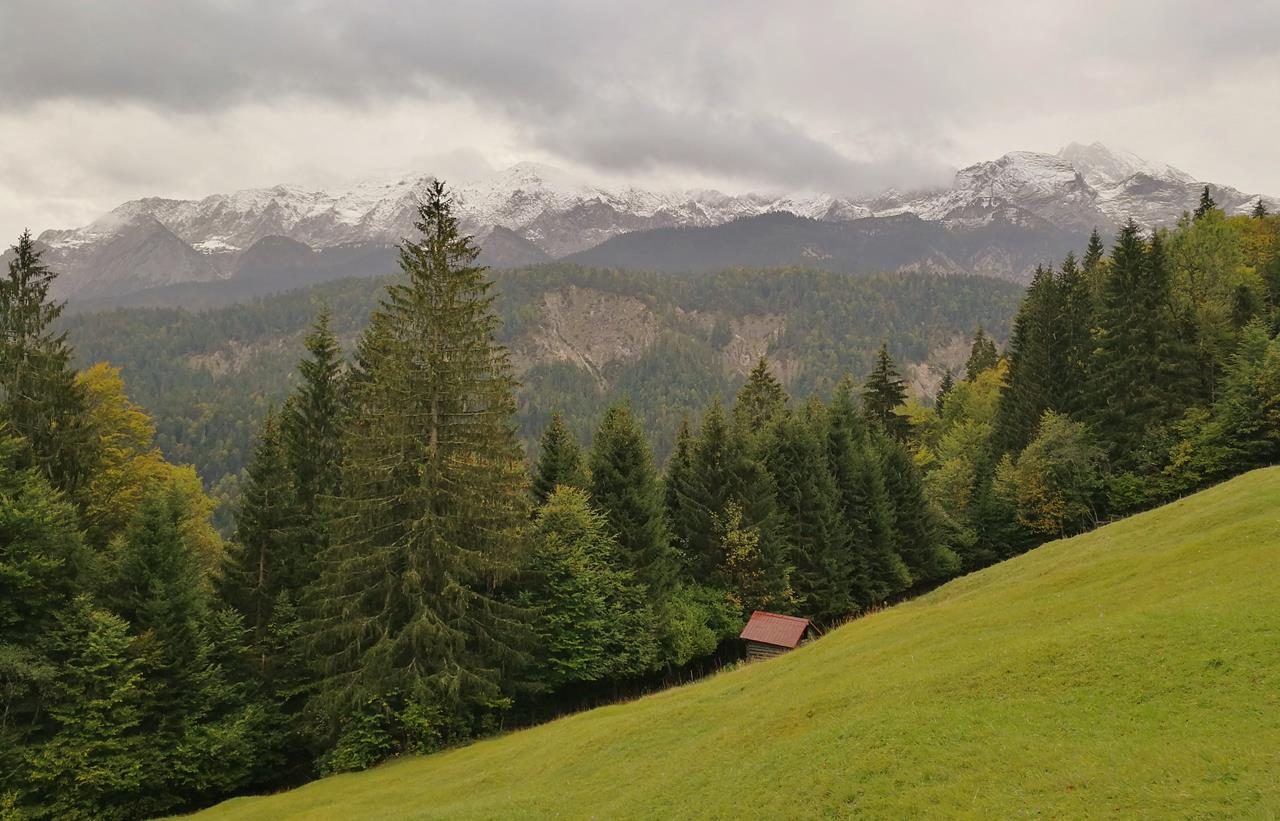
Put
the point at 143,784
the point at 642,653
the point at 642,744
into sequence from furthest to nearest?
1. the point at 642,653
2. the point at 143,784
3. the point at 642,744

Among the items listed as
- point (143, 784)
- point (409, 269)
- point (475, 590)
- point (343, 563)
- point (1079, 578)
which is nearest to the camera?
point (1079, 578)

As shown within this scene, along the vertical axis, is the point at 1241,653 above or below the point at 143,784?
above

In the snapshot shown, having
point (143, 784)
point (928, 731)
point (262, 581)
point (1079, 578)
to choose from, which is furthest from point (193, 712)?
point (1079, 578)

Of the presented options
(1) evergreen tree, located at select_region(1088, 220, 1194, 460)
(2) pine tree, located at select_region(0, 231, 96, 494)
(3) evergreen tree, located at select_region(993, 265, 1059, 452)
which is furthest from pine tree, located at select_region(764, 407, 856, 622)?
(2) pine tree, located at select_region(0, 231, 96, 494)

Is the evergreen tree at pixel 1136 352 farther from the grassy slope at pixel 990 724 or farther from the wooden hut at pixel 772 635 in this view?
the wooden hut at pixel 772 635

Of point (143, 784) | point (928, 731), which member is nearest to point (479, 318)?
point (143, 784)

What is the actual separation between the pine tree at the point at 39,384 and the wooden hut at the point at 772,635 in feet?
135

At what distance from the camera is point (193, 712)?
36844 mm

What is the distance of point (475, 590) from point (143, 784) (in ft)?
58.0

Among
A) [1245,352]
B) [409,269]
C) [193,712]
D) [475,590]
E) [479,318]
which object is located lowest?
[193,712]

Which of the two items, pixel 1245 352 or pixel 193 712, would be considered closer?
pixel 193 712

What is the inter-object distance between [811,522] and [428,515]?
3719cm

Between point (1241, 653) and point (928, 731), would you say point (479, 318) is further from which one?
point (1241, 653)

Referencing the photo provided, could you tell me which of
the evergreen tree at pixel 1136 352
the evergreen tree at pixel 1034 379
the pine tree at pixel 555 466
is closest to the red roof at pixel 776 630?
the pine tree at pixel 555 466
